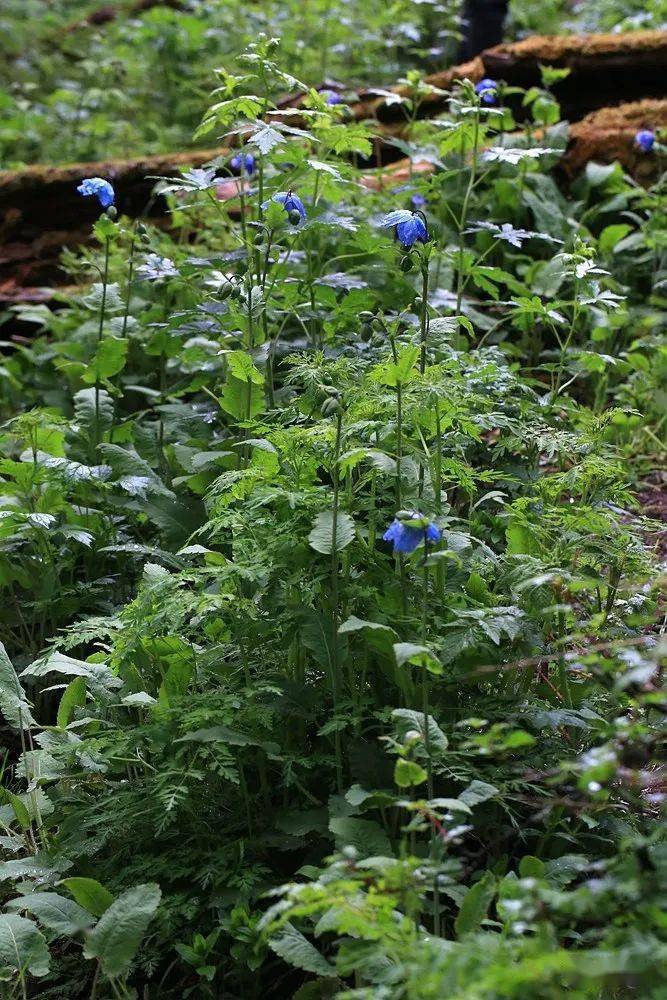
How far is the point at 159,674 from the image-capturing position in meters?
2.32

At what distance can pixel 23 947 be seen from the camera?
186 cm

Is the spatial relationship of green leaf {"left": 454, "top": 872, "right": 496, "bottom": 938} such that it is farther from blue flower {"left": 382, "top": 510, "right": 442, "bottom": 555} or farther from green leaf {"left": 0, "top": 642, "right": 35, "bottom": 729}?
green leaf {"left": 0, "top": 642, "right": 35, "bottom": 729}

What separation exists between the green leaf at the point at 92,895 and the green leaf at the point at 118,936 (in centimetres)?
8

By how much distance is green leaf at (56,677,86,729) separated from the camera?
2316 mm

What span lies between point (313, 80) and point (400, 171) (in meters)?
1.61

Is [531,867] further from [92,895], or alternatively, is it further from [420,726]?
[92,895]

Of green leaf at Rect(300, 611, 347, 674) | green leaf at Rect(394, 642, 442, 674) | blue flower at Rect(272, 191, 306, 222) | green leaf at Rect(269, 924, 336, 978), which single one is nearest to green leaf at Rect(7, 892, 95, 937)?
green leaf at Rect(269, 924, 336, 978)

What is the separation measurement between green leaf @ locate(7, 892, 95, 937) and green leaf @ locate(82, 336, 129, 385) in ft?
5.32

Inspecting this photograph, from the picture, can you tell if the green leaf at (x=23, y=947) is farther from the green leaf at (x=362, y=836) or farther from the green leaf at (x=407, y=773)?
the green leaf at (x=407, y=773)

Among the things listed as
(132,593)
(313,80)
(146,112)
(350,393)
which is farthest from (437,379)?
(146,112)

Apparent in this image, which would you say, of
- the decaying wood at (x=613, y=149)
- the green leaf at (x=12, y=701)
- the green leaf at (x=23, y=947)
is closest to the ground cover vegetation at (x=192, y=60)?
the decaying wood at (x=613, y=149)

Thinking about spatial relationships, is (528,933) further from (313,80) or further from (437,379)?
(313,80)

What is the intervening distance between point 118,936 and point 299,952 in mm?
325

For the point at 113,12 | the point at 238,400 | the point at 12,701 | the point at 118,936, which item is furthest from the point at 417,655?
the point at 113,12
